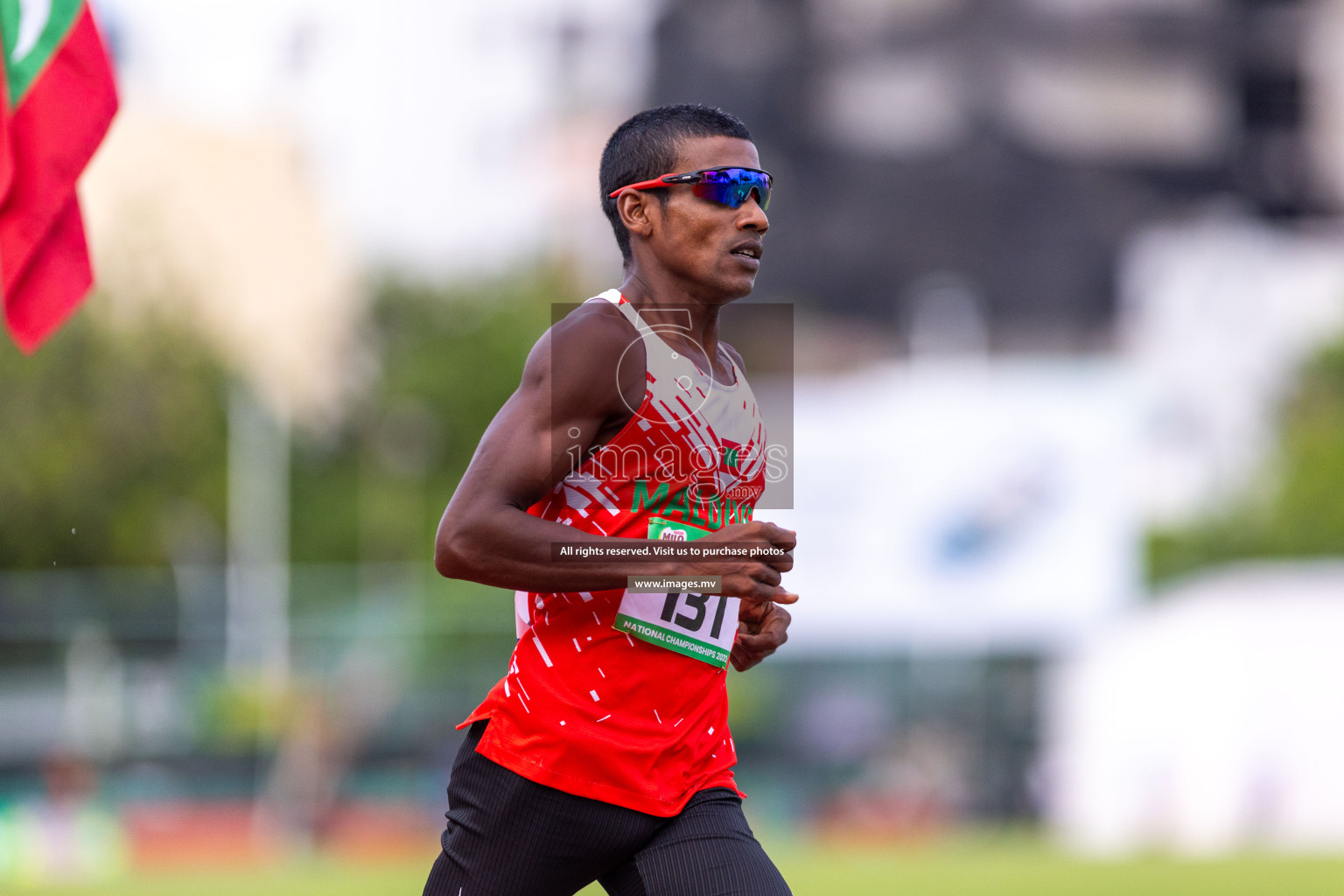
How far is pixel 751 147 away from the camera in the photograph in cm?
396

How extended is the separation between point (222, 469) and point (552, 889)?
41.4 meters

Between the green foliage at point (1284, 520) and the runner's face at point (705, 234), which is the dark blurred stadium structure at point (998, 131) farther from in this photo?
the runner's face at point (705, 234)

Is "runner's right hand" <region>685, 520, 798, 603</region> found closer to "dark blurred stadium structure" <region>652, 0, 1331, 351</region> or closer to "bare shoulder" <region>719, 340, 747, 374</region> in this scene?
"bare shoulder" <region>719, 340, 747, 374</region>

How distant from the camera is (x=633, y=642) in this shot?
377 cm

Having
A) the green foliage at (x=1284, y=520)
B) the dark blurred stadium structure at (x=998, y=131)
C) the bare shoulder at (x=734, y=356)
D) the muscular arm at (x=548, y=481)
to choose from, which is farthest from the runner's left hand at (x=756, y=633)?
the dark blurred stadium structure at (x=998, y=131)

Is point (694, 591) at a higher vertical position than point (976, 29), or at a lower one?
lower

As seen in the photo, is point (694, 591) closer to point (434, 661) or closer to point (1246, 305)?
point (434, 661)

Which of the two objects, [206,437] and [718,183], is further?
[206,437]

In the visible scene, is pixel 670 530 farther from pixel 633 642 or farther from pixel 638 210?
pixel 638 210

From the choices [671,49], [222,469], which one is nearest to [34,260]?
[222,469]

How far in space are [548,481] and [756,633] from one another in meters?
0.76

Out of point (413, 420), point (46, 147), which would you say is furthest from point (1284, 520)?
point (46, 147)

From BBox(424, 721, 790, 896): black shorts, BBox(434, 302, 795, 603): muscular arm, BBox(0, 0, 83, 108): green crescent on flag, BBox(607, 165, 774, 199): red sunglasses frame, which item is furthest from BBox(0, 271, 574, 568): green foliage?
BBox(434, 302, 795, 603): muscular arm

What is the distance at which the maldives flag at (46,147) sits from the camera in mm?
5328
